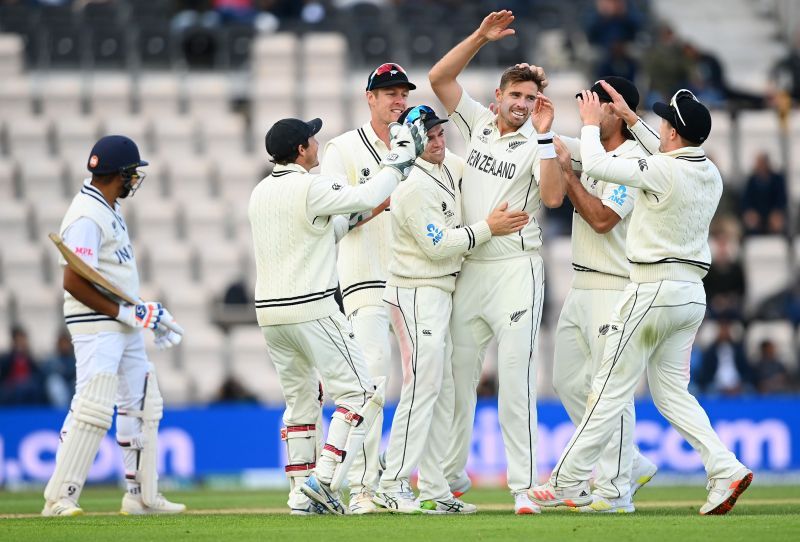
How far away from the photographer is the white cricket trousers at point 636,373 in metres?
9.16

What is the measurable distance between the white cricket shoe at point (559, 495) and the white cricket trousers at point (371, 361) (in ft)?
3.73

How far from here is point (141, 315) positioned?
32.8 feet

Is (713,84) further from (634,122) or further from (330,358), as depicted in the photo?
(330,358)

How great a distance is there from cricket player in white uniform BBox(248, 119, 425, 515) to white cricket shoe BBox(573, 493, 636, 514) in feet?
5.49

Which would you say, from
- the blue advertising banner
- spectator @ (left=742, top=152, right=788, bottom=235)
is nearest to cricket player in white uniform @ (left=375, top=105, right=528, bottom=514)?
the blue advertising banner

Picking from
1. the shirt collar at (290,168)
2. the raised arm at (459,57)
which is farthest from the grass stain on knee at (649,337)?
the shirt collar at (290,168)

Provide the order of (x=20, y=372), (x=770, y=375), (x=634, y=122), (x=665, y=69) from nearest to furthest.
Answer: (x=634, y=122), (x=20, y=372), (x=770, y=375), (x=665, y=69)

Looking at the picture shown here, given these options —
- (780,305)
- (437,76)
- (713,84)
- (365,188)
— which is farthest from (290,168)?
(713,84)

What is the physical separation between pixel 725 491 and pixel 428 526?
82.9 inches

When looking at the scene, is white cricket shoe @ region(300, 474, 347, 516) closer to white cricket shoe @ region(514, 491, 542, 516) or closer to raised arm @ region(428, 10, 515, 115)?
white cricket shoe @ region(514, 491, 542, 516)

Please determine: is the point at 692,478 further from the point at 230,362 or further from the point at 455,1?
the point at 455,1

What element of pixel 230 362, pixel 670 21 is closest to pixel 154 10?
pixel 230 362

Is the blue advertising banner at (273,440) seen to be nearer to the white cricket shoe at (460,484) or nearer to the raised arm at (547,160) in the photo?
the white cricket shoe at (460,484)

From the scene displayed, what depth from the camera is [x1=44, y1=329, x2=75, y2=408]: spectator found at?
15.8 m
